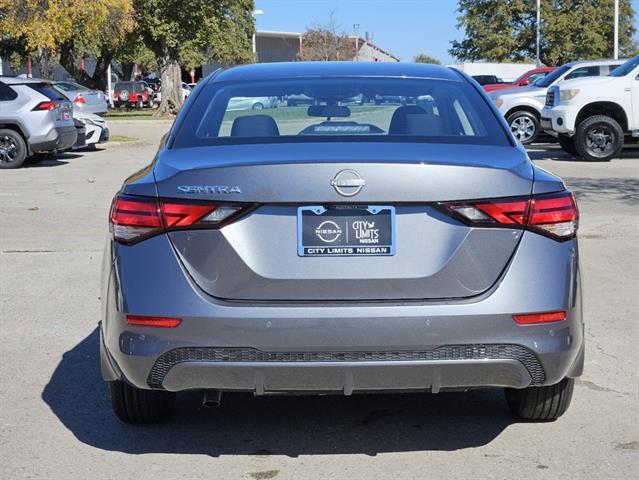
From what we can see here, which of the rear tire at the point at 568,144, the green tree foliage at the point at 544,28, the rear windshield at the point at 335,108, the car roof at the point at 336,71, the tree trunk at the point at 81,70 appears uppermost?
the green tree foliage at the point at 544,28

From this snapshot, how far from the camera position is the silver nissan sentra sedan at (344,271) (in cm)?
384

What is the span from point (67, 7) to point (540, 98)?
12927mm

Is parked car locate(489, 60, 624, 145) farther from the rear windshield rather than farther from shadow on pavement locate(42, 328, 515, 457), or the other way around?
shadow on pavement locate(42, 328, 515, 457)

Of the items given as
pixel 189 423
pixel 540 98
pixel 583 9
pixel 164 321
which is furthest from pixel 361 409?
pixel 583 9

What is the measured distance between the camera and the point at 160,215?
396cm

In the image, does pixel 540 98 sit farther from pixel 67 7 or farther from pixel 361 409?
pixel 361 409

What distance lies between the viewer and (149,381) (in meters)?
4.04

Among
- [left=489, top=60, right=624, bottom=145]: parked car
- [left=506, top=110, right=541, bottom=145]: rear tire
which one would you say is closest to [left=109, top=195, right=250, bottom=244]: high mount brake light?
[left=489, top=60, right=624, bottom=145]: parked car

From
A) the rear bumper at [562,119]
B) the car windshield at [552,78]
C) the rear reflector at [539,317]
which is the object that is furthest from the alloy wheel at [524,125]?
the rear reflector at [539,317]

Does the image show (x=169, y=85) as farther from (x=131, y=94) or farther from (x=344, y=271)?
(x=344, y=271)

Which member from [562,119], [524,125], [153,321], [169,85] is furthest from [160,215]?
[169,85]

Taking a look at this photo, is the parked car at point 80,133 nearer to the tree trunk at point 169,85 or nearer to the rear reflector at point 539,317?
the rear reflector at point 539,317

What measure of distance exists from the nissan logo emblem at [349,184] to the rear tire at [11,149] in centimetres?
1628

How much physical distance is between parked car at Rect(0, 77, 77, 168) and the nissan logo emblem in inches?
639
